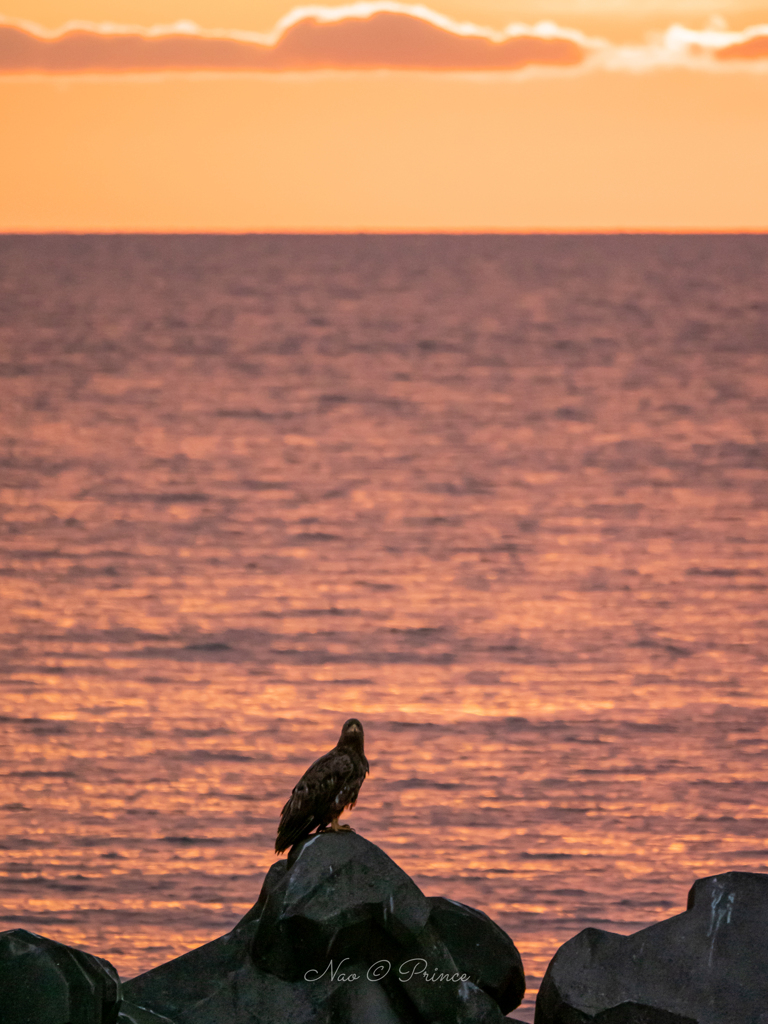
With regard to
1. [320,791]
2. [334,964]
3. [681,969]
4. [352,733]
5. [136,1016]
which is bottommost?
[136,1016]

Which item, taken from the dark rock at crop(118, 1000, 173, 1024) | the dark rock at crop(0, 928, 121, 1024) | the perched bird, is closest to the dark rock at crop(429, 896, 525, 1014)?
the perched bird

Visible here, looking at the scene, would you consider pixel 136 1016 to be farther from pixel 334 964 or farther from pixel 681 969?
pixel 681 969

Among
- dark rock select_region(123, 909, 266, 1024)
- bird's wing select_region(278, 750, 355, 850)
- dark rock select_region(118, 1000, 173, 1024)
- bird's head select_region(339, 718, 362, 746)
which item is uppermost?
bird's head select_region(339, 718, 362, 746)

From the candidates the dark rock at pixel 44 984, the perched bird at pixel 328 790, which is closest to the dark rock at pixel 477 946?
the perched bird at pixel 328 790

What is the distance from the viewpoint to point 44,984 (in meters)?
9.27

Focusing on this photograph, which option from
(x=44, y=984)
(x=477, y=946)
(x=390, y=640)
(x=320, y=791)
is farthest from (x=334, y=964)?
(x=390, y=640)

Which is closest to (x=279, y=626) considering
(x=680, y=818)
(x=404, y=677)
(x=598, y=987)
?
(x=404, y=677)

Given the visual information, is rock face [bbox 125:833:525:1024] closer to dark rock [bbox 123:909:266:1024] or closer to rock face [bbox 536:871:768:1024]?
dark rock [bbox 123:909:266:1024]

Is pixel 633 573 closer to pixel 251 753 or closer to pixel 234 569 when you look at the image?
pixel 234 569

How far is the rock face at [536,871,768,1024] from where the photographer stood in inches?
394

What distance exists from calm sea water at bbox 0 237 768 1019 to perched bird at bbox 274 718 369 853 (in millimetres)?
2684

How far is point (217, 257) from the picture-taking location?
565ft

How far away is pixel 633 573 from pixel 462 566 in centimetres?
307

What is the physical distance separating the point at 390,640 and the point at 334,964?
13.2 m
